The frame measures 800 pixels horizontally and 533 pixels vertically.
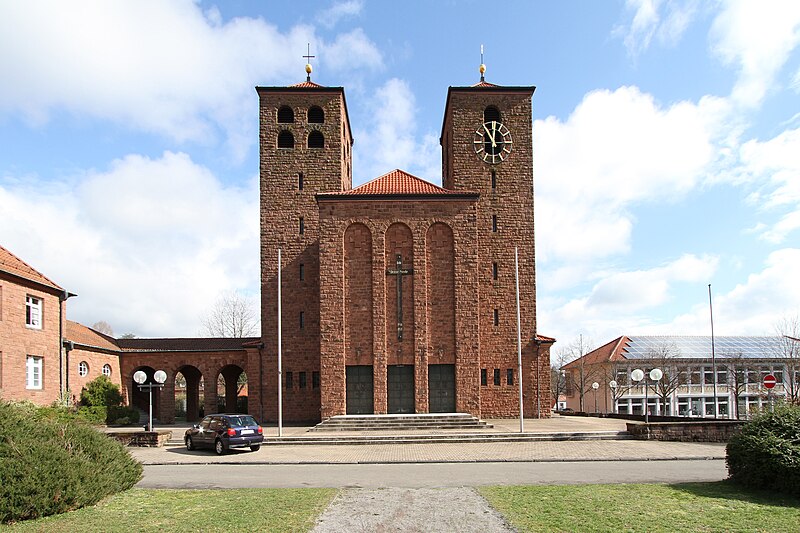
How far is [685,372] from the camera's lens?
6131 cm

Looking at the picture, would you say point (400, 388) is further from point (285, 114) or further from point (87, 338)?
point (87, 338)

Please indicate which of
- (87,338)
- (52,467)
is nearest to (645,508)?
(52,467)

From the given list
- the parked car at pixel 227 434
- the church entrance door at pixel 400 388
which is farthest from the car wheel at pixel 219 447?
the church entrance door at pixel 400 388

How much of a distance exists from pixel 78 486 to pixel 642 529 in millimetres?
9350

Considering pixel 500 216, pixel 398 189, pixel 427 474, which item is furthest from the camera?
pixel 500 216

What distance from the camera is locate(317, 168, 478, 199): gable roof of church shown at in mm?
31594

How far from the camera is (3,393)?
26.0 metres

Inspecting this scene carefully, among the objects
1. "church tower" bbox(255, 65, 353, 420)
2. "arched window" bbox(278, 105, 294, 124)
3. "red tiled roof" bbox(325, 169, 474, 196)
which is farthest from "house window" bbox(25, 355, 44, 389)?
"arched window" bbox(278, 105, 294, 124)

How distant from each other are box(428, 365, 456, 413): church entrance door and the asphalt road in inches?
460

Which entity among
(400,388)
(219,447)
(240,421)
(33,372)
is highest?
(33,372)

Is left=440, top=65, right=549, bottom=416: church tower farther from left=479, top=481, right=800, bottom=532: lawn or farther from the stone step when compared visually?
left=479, top=481, right=800, bottom=532: lawn

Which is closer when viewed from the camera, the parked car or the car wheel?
the parked car

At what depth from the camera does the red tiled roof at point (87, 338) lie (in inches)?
1321

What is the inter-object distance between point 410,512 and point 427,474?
541 centimetres
